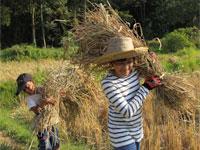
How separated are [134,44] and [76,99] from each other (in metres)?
1.54

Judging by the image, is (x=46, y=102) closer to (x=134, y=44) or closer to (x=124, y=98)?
(x=134, y=44)

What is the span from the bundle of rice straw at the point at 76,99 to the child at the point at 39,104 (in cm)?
11

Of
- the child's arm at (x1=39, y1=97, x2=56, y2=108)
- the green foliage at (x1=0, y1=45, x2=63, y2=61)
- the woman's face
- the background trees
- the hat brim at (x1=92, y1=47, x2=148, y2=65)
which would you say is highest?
the background trees

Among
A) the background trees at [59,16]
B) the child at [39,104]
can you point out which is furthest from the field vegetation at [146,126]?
the background trees at [59,16]

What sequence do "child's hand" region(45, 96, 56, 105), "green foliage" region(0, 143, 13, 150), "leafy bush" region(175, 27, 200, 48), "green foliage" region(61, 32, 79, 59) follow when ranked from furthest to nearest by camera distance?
"leafy bush" region(175, 27, 200, 48) → "green foliage" region(0, 143, 13, 150) → "child's hand" region(45, 96, 56, 105) → "green foliage" region(61, 32, 79, 59)

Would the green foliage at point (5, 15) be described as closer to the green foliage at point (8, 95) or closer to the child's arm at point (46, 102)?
the green foliage at point (8, 95)

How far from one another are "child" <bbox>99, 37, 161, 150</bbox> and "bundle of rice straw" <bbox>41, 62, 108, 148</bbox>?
59.6 inches

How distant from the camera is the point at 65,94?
536cm

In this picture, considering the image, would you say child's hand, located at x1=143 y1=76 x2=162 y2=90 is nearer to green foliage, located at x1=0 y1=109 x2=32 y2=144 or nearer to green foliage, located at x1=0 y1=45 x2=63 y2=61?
green foliage, located at x1=0 y1=109 x2=32 y2=144

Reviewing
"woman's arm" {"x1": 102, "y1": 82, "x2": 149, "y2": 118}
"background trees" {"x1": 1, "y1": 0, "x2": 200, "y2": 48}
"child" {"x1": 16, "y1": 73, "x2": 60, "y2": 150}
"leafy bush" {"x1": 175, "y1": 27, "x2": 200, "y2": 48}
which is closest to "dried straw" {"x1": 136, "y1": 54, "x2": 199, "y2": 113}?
"woman's arm" {"x1": 102, "y1": 82, "x2": 149, "y2": 118}

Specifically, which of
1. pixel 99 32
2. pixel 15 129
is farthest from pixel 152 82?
pixel 15 129

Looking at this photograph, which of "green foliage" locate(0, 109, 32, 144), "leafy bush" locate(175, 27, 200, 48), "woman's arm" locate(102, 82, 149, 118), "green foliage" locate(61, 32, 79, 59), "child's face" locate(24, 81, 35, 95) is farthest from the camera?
"leafy bush" locate(175, 27, 200, 48)

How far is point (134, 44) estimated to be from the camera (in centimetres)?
401

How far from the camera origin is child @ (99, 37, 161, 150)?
353cm
